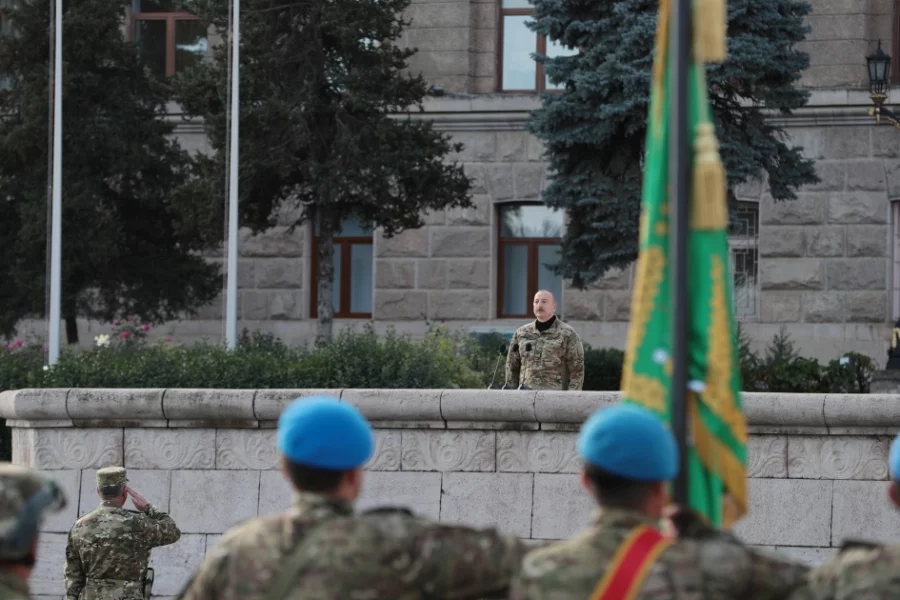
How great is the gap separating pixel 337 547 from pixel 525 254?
22151 millimetres

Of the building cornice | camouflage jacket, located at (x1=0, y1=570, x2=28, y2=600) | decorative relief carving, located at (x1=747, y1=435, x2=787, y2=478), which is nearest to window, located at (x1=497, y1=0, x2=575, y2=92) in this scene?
the building cornice

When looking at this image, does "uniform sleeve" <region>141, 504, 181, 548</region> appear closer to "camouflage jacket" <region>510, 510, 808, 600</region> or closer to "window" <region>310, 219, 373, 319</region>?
"camouflage jacket" <region>510, 510, 808, 600</region>

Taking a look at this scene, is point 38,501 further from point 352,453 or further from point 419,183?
point 419,183

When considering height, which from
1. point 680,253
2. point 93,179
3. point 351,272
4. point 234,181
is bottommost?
point 351,272

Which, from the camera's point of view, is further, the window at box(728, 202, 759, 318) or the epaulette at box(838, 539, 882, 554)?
the window at box(728, 202, 759, 318)

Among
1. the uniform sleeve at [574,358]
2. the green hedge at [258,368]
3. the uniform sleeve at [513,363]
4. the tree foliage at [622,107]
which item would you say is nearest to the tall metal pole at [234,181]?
the green hedge at [258,368]

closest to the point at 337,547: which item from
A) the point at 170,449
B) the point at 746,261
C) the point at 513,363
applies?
the point at 170,449

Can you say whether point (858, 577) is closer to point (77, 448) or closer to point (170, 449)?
point (170, 449)

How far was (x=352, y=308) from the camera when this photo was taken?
26.9 metres

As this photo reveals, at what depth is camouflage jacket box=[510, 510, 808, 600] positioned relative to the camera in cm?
404

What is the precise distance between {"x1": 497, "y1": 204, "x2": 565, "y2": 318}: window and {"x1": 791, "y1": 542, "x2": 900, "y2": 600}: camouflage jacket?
21.7 metres

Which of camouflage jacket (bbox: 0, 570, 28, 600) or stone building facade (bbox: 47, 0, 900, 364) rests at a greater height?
stone building facade (bbox: 47, 0, 900, 364)

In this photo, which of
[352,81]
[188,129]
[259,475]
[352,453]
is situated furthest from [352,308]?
[352,453]

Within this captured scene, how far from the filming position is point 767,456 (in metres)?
10.7
